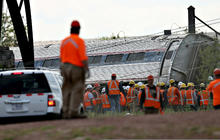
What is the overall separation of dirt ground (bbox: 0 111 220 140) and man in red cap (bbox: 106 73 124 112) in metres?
13.8

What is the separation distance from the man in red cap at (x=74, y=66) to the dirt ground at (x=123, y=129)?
514mm

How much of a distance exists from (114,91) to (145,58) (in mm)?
17957

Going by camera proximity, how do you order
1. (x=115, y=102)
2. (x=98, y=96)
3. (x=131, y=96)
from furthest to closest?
(x=131, y=96) < (x=98, y=96) < (x=115, y=102)

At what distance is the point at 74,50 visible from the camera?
13766 mm

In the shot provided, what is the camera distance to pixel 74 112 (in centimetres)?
1391

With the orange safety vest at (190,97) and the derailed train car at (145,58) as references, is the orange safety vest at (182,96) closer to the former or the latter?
the orange safety vest at (190,97)

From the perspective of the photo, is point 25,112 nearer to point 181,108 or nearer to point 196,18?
point 181,108

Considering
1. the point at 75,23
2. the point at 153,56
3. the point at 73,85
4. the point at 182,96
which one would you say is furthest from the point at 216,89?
the point at 153,56

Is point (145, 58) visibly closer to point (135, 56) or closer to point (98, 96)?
point (135, 56)

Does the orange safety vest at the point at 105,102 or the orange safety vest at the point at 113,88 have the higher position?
the orange safety vest at the point at 113,88

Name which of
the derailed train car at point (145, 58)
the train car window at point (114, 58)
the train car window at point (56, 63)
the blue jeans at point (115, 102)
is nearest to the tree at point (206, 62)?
the derailed train car at point (145, 58)

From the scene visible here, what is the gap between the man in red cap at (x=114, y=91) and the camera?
89.9ft

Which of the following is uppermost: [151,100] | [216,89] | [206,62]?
[206,62]

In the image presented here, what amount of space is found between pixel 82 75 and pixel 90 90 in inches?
724
